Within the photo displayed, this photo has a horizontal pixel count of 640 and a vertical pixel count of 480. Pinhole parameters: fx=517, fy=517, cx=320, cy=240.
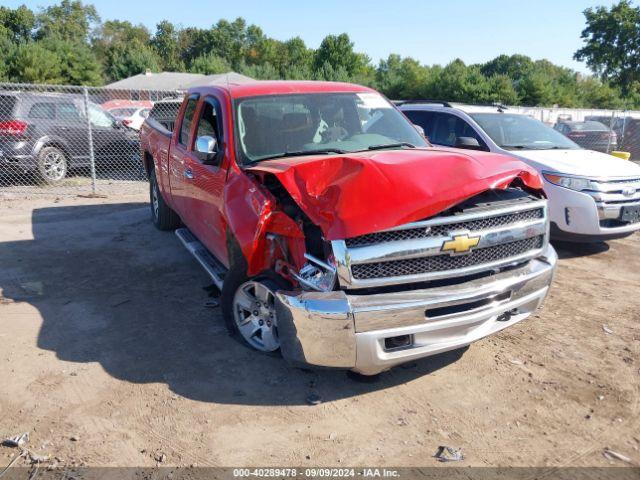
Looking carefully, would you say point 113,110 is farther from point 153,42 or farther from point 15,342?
point 153,42

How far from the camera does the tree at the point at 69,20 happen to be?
7719 cm

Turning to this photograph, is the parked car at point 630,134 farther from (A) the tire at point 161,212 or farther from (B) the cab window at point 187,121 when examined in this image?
(B) the cab window at point 187,121

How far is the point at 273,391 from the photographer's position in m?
3.53

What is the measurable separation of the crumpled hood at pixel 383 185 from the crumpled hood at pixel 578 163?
3.22 meters

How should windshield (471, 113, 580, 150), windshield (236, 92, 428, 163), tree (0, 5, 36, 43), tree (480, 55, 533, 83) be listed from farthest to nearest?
1. tree (480, 55, 533, 83)
2. tree (0, 5, 36, 43)
3. windshield (471, 113, 580, 150)
4. windshield (236, 92, 428, 163)

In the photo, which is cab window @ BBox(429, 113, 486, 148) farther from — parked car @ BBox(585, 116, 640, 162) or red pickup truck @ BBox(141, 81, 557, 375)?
parked car @ BBox(585, 116, 640, 162)

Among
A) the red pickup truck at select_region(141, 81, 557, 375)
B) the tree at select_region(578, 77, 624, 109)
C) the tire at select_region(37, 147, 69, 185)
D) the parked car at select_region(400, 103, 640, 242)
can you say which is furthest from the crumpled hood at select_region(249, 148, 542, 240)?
the tree at select_region(578, 77, 624, 109)

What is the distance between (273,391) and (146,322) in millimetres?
1642

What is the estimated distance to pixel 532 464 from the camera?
2840mm

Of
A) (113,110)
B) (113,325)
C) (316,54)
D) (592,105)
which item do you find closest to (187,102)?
(113,325)

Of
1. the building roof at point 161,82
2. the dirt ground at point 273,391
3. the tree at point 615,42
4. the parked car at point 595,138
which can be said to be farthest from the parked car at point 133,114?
the tree at point 615,42

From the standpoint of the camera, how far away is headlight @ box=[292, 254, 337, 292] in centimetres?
312

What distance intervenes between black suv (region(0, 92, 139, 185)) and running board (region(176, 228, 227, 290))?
6317 millimetres

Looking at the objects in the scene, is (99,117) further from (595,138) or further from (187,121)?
(595,138)
